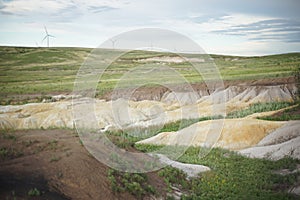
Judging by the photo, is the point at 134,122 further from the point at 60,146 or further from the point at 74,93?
the point at 74,93

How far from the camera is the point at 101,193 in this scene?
10891 millimetres

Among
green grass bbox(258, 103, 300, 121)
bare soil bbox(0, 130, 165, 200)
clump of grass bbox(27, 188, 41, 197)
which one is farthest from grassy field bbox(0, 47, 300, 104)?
clump of grass bbox(27, 188, 41, 197)

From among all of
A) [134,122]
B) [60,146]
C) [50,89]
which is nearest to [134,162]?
[60,146]

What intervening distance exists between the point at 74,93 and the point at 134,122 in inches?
1069

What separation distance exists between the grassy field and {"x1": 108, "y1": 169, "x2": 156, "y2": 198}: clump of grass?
39.6 metres

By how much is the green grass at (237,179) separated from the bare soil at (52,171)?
1.38 meters

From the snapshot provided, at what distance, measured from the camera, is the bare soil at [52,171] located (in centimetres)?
1006

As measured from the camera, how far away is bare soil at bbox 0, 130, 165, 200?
33.0 feet

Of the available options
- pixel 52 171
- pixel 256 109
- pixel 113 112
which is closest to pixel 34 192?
pixel 52 171

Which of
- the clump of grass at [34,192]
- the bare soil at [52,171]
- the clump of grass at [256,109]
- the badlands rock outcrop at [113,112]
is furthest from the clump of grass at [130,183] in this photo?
the clump of grass at [256,109]

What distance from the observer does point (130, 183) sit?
39.6 ft

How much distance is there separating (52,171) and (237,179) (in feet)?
27.6

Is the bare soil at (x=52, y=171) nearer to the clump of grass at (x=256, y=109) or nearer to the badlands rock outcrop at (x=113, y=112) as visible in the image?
the badlands rock outcrop at (x=113, y=112)

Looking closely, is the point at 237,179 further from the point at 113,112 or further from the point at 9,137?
the point at 113,112
